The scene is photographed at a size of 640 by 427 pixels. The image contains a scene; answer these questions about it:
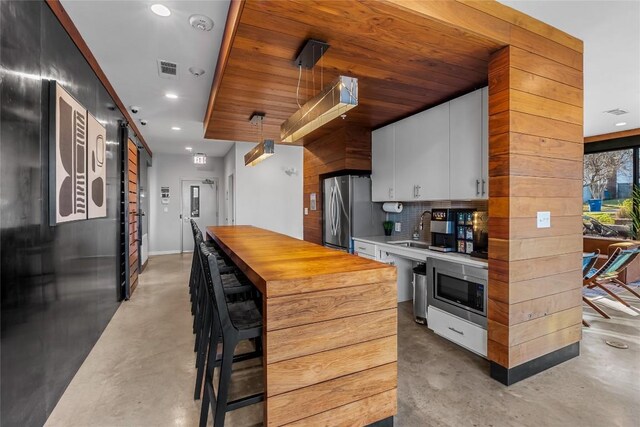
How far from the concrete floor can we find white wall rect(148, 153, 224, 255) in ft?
17.2

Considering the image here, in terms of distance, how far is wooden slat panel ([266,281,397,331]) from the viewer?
147cm

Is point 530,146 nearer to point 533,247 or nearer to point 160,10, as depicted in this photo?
point 533,247

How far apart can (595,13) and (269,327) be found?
3.12 m

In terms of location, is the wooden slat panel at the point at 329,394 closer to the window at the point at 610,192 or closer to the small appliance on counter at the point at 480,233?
the small appliance on counter at the point at 480,233

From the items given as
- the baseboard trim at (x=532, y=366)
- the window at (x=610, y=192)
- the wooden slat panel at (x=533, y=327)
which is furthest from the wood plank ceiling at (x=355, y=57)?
the window at (x=610, y=192)

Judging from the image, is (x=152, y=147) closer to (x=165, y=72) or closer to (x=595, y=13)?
(x=165, y=72)

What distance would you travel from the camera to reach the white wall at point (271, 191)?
6.05m

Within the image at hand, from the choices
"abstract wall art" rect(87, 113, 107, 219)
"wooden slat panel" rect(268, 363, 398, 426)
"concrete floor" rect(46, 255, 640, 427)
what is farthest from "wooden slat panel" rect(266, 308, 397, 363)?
"abstract wall art" rect(87, 113, 107, 219)

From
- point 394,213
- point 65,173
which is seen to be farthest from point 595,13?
point 65,173

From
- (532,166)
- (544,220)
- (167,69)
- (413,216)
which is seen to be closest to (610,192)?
(413,216)

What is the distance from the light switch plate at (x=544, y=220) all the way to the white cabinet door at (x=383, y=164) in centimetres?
170

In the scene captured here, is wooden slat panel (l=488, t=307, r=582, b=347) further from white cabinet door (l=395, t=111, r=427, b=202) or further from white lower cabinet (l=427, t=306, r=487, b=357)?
white cabinet door (l=395, t=111, r=427, b=202)

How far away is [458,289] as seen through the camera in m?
2.71

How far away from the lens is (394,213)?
439 centimetres
